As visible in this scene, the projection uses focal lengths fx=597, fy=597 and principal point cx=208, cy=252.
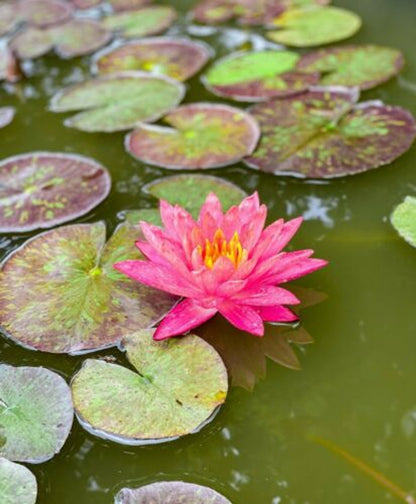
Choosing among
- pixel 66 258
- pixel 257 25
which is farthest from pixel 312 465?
pixel 257 25

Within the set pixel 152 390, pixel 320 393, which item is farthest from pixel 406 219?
pixel 152 390

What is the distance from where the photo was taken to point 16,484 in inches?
53.7

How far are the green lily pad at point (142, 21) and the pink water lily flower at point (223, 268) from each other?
221 centimetres

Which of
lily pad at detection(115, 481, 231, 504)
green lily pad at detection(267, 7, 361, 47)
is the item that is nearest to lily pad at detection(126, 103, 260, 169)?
green lily pad at detection(267, 7, 361, 47)

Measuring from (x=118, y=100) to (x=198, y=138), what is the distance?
54 centimetres

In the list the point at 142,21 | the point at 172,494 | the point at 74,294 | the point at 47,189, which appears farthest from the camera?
the point at 142,21

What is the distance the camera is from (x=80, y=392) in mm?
1565

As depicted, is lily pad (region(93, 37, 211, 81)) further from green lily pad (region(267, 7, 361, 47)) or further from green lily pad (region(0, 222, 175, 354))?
green lily pad (region(0, 222, 175, 354))

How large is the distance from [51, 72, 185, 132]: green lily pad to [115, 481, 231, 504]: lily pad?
66.6 inches

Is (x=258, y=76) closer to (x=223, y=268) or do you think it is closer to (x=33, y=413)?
(x=223, y=268)

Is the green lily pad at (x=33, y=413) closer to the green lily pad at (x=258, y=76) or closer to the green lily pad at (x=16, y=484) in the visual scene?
the green lily pad at (x=16, y=484)

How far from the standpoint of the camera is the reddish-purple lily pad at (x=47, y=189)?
2.18m

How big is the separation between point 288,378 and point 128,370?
1.44 ft

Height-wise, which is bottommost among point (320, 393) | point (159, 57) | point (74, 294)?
point (320, 393)
